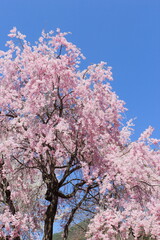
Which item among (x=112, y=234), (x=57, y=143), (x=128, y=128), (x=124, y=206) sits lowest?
(x=112, y=234)

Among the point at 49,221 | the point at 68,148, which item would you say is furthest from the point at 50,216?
the point at 68,148

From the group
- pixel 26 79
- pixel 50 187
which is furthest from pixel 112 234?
pixel 26 79

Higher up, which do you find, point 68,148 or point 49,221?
point 68,148

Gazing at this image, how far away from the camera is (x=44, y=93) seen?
873 cm

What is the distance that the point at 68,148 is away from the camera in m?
9.24

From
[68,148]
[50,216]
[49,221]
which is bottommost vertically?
[49,221]

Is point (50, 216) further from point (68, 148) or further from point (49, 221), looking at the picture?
point (68, 148)

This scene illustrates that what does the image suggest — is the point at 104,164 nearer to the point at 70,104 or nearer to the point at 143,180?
the point at 143,180

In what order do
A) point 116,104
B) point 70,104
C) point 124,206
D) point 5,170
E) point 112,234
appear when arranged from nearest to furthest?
point 112,234, point 124,206, point 5,170, point 70,104, point 116,104

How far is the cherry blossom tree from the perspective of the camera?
7230 millimetres

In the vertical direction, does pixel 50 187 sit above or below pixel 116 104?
below

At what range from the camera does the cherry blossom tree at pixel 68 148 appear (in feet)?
23.7

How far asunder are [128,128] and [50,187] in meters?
3.76

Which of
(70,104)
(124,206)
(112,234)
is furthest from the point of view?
(70,104)
